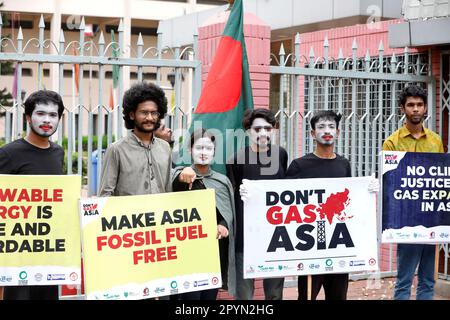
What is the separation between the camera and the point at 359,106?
32.1 feet

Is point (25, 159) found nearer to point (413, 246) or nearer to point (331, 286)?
point (331, 286)

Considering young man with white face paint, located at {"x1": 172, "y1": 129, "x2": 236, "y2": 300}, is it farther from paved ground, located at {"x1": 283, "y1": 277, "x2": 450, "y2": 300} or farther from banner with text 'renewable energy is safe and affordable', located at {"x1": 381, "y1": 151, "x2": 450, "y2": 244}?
paved ground, located at {"x1": 283, "y1": 277, "x2": 450, "y2": 300}

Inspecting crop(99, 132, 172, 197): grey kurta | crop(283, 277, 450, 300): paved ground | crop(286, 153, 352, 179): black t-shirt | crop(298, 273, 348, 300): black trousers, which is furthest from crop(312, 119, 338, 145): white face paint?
crop(283, 277, 450, 300): paved ground

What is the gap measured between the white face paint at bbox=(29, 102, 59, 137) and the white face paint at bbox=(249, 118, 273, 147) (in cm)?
157

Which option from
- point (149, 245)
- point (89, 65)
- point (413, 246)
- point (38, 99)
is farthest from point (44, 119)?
point (413, 246)

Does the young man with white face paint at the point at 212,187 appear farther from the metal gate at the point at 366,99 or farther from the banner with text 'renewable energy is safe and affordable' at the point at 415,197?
the metal gate at the point at 366,99

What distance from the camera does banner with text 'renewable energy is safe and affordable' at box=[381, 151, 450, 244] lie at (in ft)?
20.8

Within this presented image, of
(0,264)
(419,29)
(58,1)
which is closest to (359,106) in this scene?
(419,29)

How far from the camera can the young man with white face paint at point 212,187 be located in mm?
5594

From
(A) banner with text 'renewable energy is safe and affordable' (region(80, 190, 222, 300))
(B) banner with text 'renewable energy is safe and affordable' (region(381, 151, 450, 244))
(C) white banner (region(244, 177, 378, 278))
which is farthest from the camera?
(B) banner with text 'renewable energy is safe and affordable' (region(381, 151, 450, 244))

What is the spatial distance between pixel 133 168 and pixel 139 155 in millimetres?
101

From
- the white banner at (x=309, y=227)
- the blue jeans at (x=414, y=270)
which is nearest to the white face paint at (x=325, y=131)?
the white banner at (x=309, y=227)

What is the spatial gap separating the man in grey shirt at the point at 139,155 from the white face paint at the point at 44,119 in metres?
0.41

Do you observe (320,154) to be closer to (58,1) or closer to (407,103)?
(407,103)
